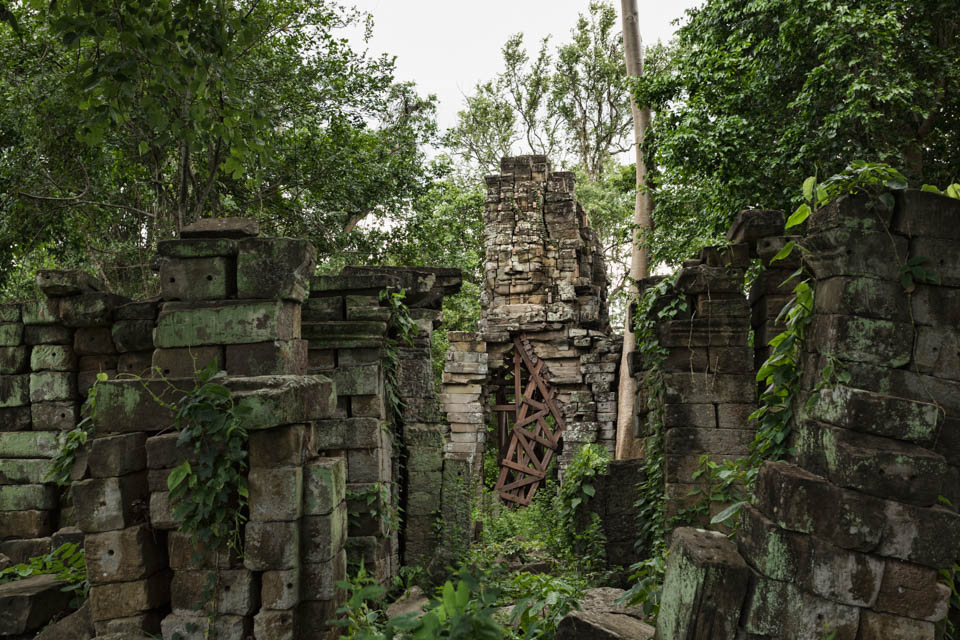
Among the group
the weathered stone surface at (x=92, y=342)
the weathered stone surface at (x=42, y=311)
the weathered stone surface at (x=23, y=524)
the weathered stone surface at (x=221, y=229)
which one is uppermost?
the weathered stone surface at (x=221, y=229)

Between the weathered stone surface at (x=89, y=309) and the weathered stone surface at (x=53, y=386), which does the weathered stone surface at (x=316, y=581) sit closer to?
the weathered stone surface at (x=89, y=309)

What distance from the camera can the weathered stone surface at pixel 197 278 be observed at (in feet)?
15.1

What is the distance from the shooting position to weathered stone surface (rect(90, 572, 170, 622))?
4.08 metres

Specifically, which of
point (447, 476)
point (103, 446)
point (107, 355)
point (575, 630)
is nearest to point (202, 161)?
point (107, 355)

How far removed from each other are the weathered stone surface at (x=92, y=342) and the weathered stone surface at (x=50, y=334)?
3.1 inches

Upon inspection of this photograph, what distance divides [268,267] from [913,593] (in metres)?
4.11

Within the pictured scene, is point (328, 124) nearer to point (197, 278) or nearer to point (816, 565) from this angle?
point (197, 278)

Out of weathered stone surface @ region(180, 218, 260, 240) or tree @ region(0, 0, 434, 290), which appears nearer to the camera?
weathered stone surface @ region(180, 218, 260, 240)

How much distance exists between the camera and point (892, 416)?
3111mm

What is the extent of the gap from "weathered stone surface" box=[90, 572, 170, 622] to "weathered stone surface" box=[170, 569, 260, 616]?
0.55 feet

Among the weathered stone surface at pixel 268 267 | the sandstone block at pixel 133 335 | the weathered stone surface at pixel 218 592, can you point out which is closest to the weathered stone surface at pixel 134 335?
the sandstone block at pixel 133 335

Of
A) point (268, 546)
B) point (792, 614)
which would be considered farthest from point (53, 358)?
point (792, 614)

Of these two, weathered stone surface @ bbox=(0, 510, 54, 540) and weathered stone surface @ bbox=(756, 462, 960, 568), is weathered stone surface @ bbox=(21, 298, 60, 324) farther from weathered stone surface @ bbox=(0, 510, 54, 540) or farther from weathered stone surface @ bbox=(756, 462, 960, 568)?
weathered stone surface @ bbox=(756, 462, 960, 568)

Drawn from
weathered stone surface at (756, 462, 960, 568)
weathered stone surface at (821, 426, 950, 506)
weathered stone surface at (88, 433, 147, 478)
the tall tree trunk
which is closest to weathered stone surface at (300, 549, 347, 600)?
weathered stone surface at (88, 433, 147, 478)
